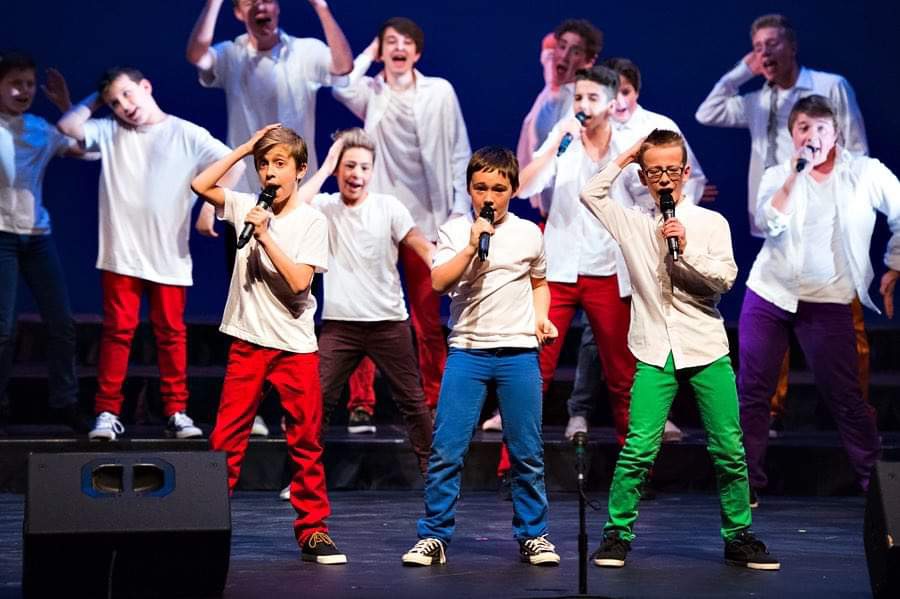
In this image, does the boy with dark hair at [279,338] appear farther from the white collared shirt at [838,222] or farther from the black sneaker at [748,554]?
the white collared shirt at [838,222]

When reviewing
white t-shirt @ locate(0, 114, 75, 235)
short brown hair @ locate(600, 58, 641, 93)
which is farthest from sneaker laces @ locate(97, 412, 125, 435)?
short brown hair @ locate(600, 58, 641, 93)

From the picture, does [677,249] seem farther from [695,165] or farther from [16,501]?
[16,501]

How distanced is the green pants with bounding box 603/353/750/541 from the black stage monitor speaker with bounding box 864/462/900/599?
60cm

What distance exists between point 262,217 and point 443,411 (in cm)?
75

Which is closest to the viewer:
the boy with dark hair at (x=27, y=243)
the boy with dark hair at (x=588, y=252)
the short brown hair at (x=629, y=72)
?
the boy with dark hair at (x=588, y=252)

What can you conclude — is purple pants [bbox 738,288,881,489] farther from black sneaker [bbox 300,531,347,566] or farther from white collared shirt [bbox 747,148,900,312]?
black sneaker [bbox 300,531,347,566]

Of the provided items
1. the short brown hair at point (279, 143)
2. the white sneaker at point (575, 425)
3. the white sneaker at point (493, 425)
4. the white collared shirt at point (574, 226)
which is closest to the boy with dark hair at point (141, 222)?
the white sneaker at point (493, 425)

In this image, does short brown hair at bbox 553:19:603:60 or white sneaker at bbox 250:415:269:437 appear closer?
white sneaker at bbox 250:415:269:437

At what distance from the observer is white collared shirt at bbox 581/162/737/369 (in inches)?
159

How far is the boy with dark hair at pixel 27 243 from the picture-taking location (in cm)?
569

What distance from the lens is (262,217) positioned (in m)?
3.85

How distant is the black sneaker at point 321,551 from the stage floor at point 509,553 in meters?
0.04

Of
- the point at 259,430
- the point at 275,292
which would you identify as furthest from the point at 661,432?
the point at 259,430

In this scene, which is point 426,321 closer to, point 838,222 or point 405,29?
point 405,29
